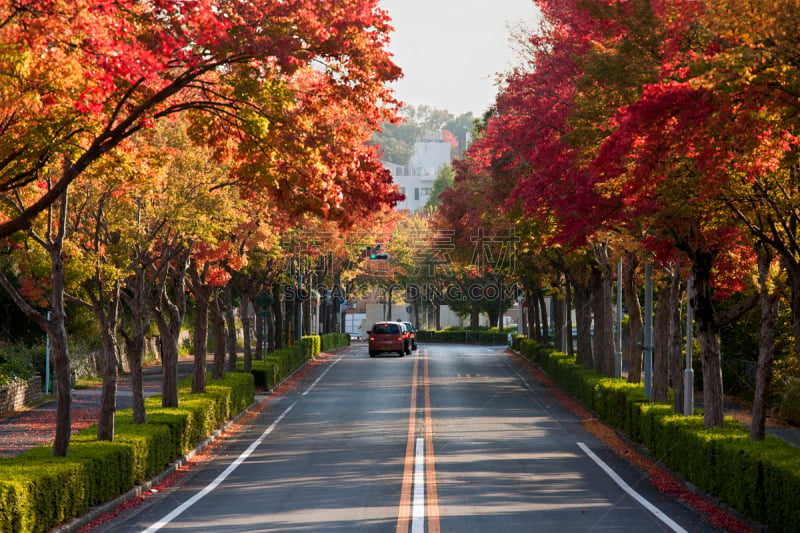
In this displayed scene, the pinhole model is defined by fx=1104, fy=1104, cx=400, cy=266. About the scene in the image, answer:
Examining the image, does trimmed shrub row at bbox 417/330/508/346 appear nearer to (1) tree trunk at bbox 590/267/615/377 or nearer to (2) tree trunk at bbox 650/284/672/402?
(1) tree trunk at bbox 590/267/615/377

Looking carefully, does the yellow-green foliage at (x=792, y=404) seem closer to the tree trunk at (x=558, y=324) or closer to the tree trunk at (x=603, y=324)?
the tree trunk at (x=603, y=324)

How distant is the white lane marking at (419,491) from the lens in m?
14.5

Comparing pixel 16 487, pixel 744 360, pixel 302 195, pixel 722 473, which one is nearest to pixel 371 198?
pixel 302 195

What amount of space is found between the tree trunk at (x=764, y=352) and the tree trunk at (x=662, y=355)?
5.44m

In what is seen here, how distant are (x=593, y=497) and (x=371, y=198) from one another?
6.34 m

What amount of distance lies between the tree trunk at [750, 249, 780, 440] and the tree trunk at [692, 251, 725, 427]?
89 cm

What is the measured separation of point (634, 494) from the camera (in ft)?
58.7

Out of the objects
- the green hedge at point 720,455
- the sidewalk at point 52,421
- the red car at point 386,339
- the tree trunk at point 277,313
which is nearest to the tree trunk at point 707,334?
the green hedge at point 720,455

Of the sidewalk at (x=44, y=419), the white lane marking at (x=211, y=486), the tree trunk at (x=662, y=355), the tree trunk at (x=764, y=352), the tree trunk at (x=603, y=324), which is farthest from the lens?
the tree trunk at (x=603, y=324)

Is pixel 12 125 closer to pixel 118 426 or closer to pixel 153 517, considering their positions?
pixel 153 517

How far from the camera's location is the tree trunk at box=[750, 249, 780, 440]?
18328mm

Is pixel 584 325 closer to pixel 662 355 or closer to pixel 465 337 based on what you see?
pixel 662 355

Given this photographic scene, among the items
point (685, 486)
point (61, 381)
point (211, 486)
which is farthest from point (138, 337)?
point (685, 486)

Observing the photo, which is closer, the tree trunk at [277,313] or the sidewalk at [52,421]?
the sidewalk at [52,421]
